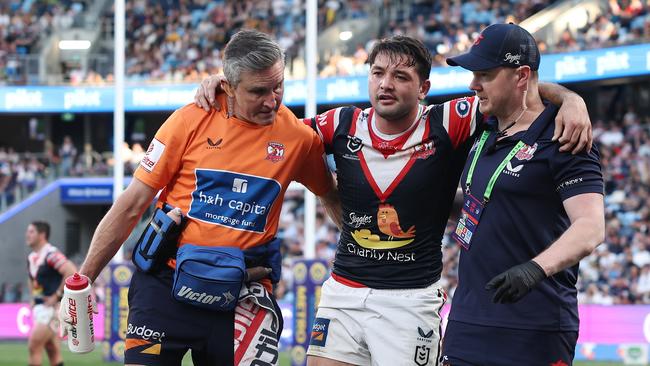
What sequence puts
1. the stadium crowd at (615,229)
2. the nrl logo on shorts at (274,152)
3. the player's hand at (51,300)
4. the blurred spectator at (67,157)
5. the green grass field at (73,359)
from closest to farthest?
the nrl logo on shorts at (274,152) → the player's hand at (51,300) → the green grass field at (73,359) → the stadium crowd at (615,229) → the blurred spectator at (67,157)

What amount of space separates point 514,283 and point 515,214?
0.61 metres

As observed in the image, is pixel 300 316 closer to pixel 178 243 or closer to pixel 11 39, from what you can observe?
pixel 178 243

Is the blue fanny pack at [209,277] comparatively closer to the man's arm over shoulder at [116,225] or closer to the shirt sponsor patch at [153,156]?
the man's arm over shoulder at [116,225]

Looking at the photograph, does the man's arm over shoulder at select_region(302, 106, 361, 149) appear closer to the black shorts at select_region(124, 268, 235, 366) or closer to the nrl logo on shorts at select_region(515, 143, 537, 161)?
the black shorts at select_region(124, 268, 235, 366)

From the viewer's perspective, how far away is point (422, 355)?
5531mm

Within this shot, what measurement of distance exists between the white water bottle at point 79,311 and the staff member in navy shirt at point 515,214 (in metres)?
1.67

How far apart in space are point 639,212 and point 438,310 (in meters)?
16.4

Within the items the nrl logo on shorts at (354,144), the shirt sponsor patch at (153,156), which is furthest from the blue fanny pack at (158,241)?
the nrl logo on shorts at (354,144)

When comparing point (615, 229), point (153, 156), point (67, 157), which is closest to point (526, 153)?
point (153, 156)

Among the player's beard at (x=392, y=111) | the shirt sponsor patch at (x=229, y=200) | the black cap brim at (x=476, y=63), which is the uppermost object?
the black cap brim at (x=476, y=63)

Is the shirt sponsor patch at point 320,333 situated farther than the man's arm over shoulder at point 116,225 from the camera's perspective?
Yes

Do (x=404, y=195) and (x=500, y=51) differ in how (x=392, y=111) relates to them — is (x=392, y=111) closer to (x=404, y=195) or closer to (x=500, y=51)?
(x=404, y=195)

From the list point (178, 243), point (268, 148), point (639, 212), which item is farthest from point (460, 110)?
point (639, 212)

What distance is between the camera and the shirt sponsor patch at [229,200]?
→ 529cm
